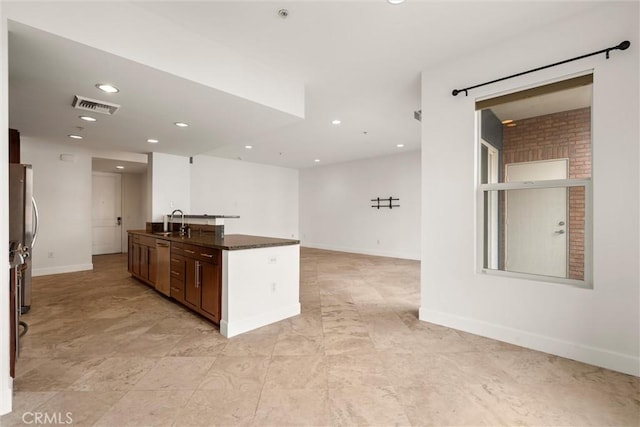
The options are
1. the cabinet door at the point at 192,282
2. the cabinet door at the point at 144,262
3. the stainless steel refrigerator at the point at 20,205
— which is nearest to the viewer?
the stainless steel refrigerator at the point at 20,205

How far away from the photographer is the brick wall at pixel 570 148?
7.94 feet

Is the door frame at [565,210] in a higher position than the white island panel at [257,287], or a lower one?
higher

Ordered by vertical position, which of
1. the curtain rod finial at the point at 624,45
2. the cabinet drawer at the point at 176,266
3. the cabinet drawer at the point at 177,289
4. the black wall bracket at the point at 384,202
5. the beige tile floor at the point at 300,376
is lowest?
the beige tile floor at the point at 300,376

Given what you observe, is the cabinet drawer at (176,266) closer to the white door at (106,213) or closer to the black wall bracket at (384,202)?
the black wall bracket at (384,202)

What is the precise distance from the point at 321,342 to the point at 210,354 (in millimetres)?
962

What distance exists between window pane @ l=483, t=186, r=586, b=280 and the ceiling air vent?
403cm

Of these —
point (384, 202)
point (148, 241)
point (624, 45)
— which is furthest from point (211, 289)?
point (384, 202)

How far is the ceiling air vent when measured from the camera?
9.89ft

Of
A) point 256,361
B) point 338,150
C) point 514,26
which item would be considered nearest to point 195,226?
point 256,361

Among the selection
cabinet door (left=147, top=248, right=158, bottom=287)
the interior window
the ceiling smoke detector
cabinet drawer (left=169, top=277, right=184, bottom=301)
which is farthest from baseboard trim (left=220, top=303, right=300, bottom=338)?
the ceiling smoke detector

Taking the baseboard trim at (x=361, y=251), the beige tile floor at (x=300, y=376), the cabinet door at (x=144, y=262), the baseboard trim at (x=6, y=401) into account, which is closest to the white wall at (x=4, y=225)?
the baseboard trim at (x=6, y=401)

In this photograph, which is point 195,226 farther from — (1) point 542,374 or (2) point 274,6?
(1) point 542,374

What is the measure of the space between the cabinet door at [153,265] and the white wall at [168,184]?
1.30 m

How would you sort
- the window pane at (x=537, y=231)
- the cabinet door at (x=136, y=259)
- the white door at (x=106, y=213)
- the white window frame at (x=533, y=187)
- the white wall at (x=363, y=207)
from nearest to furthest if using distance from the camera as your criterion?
the white window frame at (x=533, y=187)
the window pane at (x=537, y=231)
the cabinet door at (x=136, y=259)
the white wall at (x=363, y=207)
the white door at (x=106, y=213)
